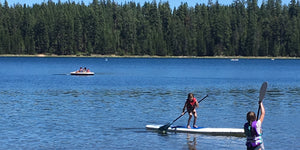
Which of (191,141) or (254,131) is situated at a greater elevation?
(254,131)

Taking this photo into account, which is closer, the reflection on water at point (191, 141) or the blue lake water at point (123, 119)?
the reflection on water at point (191, 141)

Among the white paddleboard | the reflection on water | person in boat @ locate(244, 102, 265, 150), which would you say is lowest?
the reflection on water

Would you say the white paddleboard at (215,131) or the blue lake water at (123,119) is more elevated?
the white paddleboard at (215,131)

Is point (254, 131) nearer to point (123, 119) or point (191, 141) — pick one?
point (191, 141)

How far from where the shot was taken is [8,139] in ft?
86.0

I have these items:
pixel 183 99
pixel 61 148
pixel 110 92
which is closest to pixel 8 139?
pixel 61 148

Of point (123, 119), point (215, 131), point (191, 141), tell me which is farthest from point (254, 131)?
point (123, 119)

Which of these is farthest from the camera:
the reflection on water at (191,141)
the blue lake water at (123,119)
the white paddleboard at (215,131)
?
the white paddleboard at (215,131)

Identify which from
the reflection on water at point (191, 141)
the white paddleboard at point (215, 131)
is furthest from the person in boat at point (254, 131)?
the white paddleboard at point (215, 131)

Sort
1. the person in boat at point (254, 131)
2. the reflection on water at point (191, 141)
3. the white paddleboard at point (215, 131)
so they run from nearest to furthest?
1. the person in boat at point (254, 131)
2. the reflection on water at point (191, 141)
3. the white paddleboard at point (215, 131)

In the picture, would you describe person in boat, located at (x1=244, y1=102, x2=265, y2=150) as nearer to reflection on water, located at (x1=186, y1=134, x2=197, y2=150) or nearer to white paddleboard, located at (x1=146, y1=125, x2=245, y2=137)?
reflection on water, located at (x1=186, y1=134, x2=197, y2=150)

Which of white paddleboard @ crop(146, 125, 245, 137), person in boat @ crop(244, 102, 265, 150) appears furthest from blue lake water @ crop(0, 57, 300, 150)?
person in boat @ crop(244, 102, 265, 150)

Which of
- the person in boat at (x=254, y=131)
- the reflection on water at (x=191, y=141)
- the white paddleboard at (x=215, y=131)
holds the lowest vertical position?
the reflection on water at (x=191, y=141)

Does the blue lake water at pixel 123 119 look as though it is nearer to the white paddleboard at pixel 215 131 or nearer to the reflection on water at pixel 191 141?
the reflection on water at pixel 191 141
